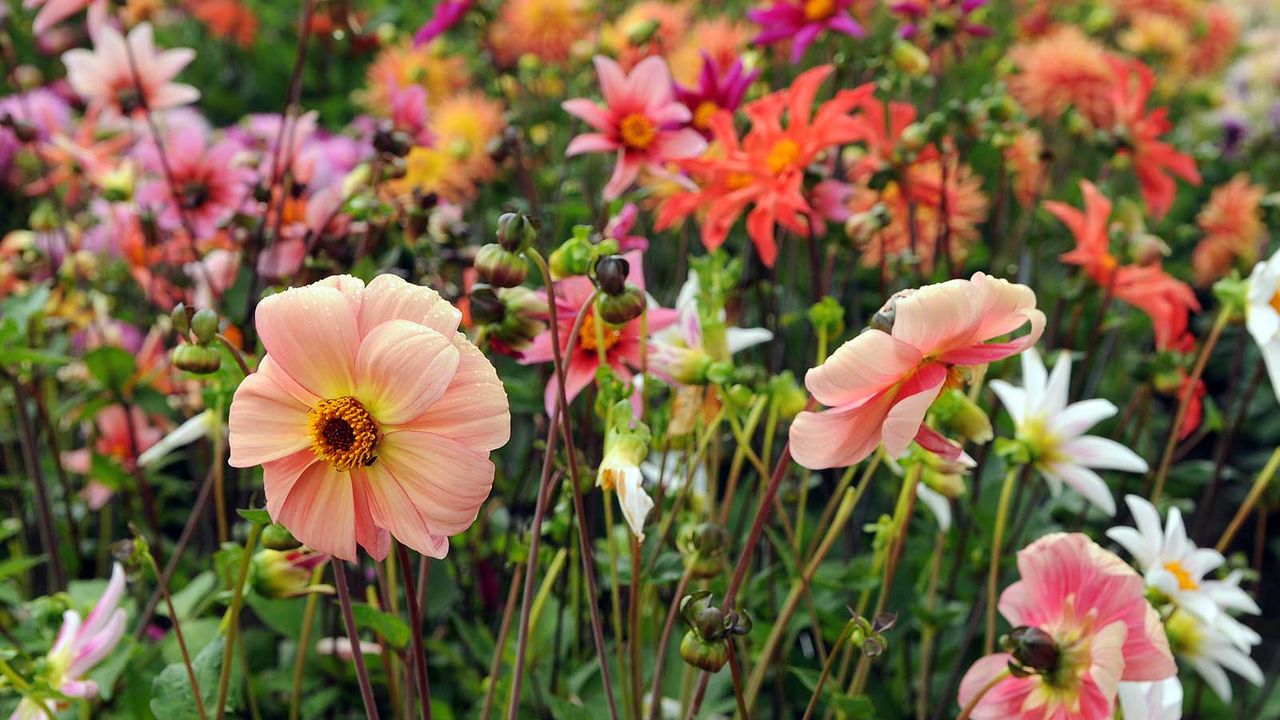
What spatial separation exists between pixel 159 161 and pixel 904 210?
0.89 meters

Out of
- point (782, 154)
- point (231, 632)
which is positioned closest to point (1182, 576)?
point (782, 154)

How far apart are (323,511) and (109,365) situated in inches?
30.0

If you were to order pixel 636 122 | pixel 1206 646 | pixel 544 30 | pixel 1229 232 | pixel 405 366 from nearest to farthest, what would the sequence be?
pixel 405 366 → pixel 1206 646 → pixel 636 122 → pixel 1229 232 → pixel 544 30

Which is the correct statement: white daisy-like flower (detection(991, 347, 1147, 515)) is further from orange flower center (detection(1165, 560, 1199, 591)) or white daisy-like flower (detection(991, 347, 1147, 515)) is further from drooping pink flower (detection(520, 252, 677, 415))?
drooping pink flower (detection(520, 252, 677, 415))

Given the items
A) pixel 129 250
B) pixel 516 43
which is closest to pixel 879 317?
pixel 129 250

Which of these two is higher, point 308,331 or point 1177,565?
point 308,331

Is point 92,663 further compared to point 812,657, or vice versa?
point 812,657

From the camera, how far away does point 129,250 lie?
146cm

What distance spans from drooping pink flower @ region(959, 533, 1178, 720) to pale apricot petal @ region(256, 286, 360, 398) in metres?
0.41

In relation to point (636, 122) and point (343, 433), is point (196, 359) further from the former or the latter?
point (636, 122)

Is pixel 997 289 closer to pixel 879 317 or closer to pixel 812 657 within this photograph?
pixel 879 317

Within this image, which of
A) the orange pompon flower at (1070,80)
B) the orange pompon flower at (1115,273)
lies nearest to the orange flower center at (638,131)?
the orange pompon flower at (1115,273)

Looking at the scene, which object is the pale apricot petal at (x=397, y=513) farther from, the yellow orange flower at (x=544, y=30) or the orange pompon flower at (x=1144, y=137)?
the yellow orange flower at (x=544, y=30)

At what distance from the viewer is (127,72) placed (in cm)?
130
